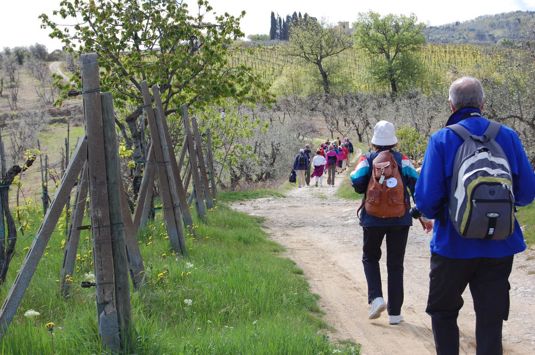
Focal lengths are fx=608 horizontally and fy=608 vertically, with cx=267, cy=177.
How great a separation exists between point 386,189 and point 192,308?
2009 mm

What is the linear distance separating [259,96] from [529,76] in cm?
673

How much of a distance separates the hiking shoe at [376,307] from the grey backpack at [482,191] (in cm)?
227

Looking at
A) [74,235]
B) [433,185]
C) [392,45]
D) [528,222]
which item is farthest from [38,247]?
[392,45]

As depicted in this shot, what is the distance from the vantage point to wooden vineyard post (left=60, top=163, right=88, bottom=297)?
16.8ft

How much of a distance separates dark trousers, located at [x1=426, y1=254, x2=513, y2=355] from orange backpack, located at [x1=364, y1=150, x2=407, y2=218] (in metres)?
1.57

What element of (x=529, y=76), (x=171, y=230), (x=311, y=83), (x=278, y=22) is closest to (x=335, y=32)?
(x=311, y=83)

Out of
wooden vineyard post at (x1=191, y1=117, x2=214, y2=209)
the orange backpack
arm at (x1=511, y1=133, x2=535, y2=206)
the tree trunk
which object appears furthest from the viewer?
the tree trunk

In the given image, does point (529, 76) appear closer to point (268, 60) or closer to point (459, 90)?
point (459, 90)

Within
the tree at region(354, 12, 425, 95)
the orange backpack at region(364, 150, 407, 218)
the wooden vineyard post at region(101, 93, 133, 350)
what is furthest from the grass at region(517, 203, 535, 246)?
the tree at region(354, 12, 425, 95)

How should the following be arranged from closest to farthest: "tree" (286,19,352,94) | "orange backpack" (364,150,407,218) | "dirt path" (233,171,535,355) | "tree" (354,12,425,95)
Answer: "dirt path" (233,171,535,355) < "orange backpack" (364,150,407,218) < "tree" (354,12,425,95) < "tree" (286,19,352,94)

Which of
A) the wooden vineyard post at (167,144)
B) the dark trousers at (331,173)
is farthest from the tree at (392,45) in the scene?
the wooden vineyard post at (167,144)

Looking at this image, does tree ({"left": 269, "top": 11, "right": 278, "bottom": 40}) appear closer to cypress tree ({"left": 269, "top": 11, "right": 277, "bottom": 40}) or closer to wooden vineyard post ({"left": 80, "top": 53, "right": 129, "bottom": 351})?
cypress tree ({"left": 269, "top": 11, "right": 277, "bottom": 40})

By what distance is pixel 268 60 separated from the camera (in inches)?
3792

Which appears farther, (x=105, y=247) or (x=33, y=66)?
(x=33, y=66)
